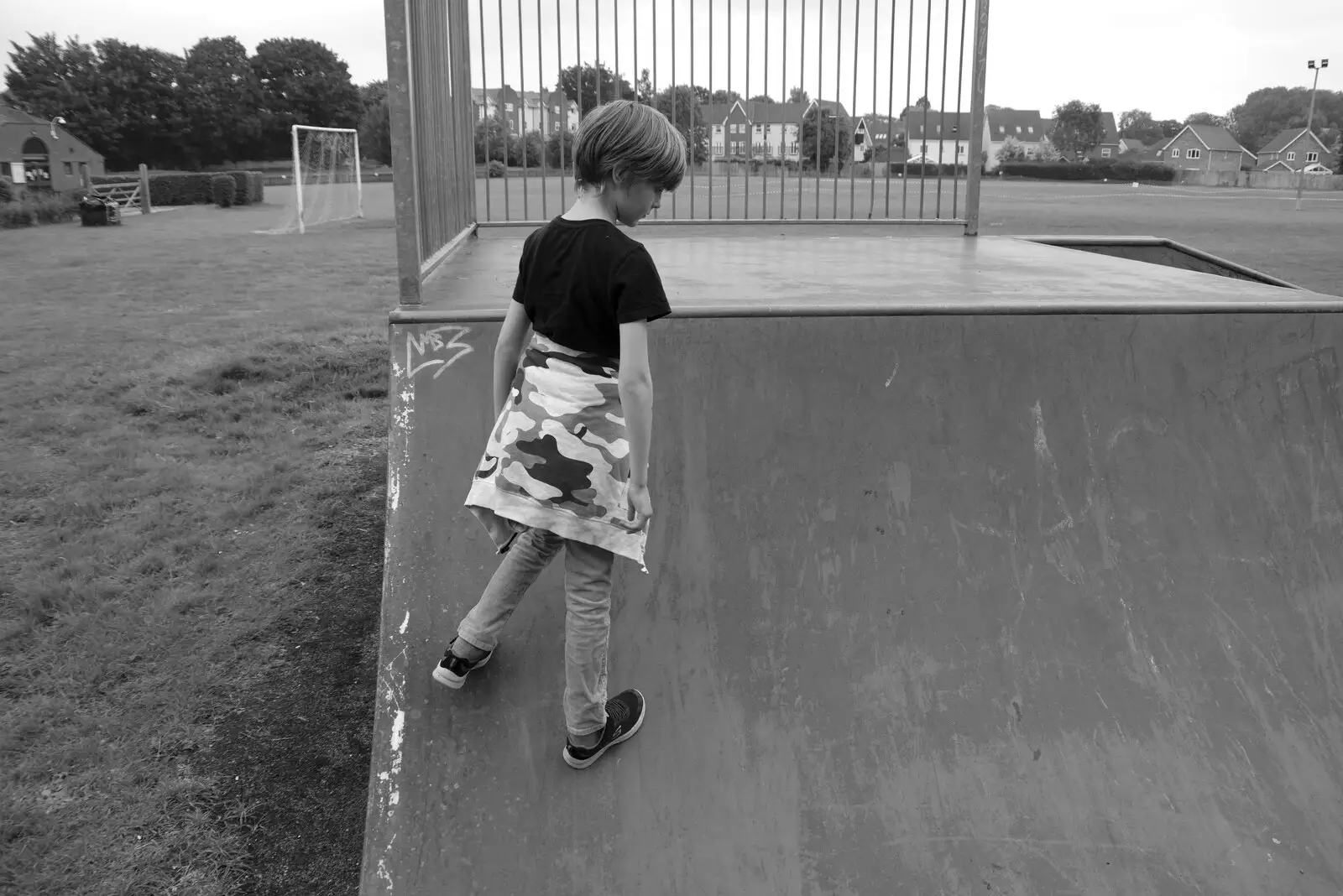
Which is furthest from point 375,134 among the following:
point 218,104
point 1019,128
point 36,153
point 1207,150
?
point 1207,150

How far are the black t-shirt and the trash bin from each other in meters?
28.5

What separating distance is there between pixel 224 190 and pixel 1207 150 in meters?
100

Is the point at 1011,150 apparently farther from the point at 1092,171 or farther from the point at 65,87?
the point at 65,87

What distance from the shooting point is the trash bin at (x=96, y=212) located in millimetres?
25812

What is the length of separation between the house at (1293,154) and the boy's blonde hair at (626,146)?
112 metres

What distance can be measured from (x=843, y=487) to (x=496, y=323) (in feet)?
4.13

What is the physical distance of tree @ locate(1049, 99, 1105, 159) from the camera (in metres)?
110

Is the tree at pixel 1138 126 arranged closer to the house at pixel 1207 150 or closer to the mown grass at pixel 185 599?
the house at pixel 1207 150

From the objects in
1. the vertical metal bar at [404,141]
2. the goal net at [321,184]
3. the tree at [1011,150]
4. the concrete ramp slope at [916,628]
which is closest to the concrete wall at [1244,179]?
the tree at [1011,150]

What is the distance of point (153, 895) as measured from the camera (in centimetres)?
246

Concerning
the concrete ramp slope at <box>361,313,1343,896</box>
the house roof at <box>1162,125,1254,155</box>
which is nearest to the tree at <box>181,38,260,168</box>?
the concrete ramp slope at <box>361,313,1343,896</box>

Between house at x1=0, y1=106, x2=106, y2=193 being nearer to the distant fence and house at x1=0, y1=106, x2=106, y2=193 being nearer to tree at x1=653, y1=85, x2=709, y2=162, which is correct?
tree at x1=653, y1=85, x2=709, y2=162

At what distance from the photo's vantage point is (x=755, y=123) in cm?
818

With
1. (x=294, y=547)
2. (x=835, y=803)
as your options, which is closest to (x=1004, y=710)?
(x=835, y=803)
